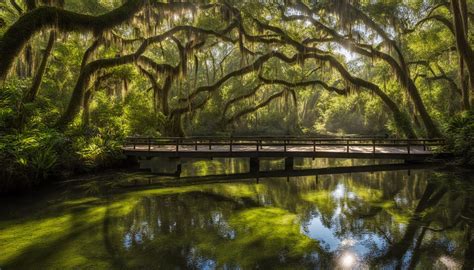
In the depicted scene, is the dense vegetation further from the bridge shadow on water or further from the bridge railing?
the bridge shadow on water

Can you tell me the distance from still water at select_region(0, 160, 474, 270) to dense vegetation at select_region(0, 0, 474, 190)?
179 inches

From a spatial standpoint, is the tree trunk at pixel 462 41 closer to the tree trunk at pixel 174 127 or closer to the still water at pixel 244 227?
the still water at pixel 244 227

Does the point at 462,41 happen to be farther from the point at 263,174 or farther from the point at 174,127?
the point at 174,127

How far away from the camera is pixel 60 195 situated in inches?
465

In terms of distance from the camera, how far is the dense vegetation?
13.6 m

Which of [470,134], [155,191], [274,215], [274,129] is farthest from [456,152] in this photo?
[274,129]

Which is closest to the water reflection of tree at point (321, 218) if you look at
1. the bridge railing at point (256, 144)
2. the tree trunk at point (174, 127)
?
the bridge railing at point (256, 144)

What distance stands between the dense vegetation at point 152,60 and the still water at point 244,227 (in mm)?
4549

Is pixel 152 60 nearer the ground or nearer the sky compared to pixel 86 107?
nearer the sky

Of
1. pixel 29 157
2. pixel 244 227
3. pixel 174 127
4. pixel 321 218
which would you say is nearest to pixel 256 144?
pixel 321 218

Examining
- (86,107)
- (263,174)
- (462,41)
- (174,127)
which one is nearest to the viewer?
(263,174)

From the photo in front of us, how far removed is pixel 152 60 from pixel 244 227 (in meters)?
18.5

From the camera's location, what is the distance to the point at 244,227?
8.26 meters

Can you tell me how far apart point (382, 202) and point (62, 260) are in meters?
10.00
